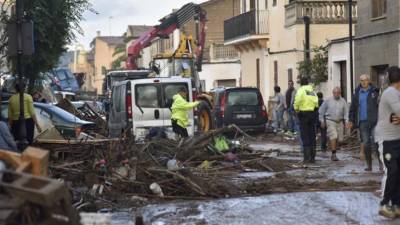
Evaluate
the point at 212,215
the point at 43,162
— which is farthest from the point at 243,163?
the point at 43,162

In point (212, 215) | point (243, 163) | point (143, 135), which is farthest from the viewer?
point (143, 135)

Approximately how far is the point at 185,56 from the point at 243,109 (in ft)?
16.8

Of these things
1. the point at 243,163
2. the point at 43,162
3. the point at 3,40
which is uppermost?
the point at 3,40

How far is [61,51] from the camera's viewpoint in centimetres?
2545

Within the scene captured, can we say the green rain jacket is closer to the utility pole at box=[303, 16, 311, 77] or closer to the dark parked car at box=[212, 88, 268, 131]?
the dark parked car at box=[212, 88, 268, 131]

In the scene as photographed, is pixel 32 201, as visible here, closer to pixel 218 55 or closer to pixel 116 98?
pixel 116 98

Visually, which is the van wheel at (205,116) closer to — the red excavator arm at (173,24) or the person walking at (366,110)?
the person walking at (366,110)

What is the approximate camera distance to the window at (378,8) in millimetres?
26511

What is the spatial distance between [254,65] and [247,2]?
153 inches

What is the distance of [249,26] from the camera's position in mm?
43844

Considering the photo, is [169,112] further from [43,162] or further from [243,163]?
[43,162]

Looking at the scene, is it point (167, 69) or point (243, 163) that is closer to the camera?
point (243, 163)

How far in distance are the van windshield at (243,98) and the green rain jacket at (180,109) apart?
411 inches

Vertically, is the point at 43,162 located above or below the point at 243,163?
above
